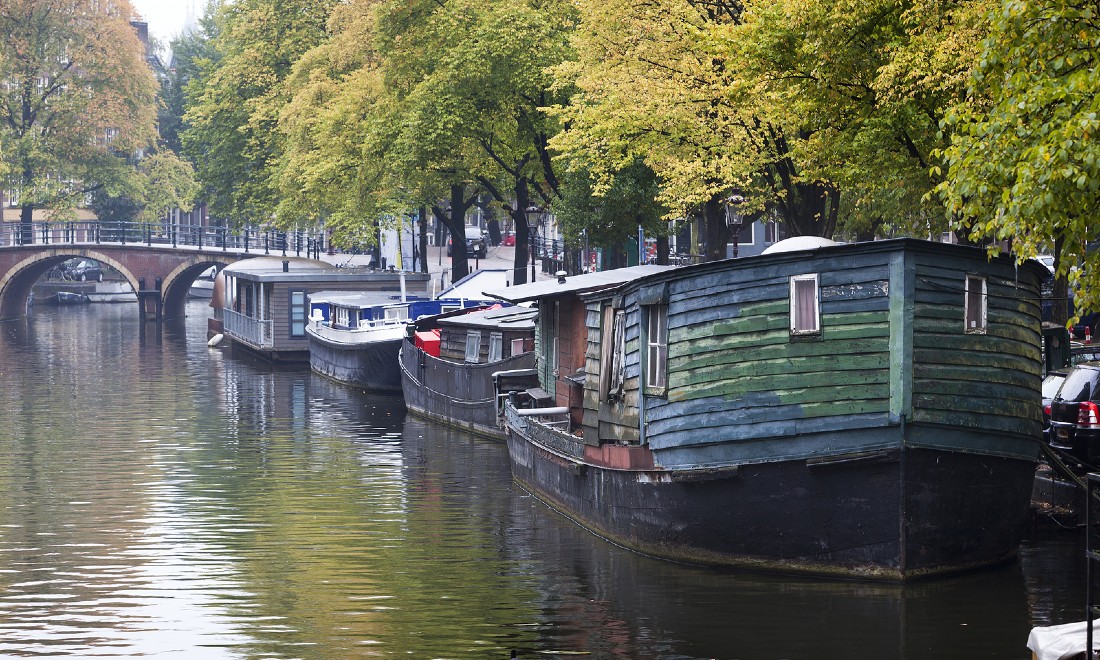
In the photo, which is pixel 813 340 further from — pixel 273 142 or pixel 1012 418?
pixel 273 142

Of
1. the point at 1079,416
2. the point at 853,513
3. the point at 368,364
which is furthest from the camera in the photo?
the point at 368,364

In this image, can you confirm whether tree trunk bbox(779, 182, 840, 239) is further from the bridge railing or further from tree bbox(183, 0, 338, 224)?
the bridge railing

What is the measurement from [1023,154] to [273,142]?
56.9 metres

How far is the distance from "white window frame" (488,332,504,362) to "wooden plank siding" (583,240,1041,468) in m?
17.1

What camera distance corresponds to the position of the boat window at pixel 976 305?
2009cm

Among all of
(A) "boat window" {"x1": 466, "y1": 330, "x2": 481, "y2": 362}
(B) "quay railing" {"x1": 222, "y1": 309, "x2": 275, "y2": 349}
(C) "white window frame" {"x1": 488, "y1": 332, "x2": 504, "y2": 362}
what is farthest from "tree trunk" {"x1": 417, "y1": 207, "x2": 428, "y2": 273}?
(C) "white window frame" {"x1": 488, "y1": 332, "x2": 504, "y2": 362}

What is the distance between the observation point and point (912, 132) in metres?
27.3

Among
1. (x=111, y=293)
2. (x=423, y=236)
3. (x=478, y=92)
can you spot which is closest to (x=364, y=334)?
(x=478, y=92)

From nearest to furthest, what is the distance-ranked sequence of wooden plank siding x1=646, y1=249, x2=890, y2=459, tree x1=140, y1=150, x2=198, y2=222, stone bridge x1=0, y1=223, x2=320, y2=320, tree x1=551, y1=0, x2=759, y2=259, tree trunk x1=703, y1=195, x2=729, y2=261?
wooden plank siding x1=646, y1=249, x2=890, y2=459 → tree x1=551, y1=0, x2=759, y2=259 → tree trunk x1=703, y1=195, x2=729, y2=261 → stone bridge x1=0, y1=223, x2=320, y2=320 → tree x1=140, y1=150, x2=198, y2=222

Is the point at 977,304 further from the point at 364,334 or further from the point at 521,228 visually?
the point at 521,228

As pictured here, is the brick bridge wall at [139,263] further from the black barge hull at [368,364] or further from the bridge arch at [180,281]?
the black barge hull at [368,364]

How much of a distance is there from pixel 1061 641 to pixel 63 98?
81.9 m

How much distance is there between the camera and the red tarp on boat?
142ft

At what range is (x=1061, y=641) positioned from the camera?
1308 centimetres
